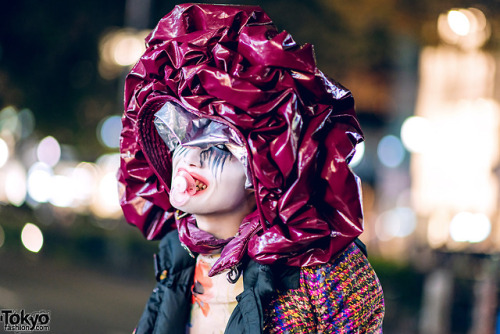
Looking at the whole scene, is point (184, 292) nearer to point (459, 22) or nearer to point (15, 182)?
point (459, 22)

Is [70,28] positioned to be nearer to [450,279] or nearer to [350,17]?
[350,17]

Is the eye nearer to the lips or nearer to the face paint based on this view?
the face paint

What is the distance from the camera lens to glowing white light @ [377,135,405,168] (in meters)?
23.0

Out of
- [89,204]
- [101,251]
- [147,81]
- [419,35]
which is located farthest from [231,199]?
[89,204]

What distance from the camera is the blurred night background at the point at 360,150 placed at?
398 inches

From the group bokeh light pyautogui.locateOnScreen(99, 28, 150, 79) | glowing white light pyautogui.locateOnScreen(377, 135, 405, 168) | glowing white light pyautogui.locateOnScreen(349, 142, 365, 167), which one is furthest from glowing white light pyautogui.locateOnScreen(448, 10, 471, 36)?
glowing white light pyautogui.locateOnScreen(377, 135, 405, 168)

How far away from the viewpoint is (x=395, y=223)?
76.1 feet

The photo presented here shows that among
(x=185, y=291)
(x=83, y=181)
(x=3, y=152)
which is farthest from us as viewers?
(x=3, y=152)

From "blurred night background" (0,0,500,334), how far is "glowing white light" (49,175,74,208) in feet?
6.71

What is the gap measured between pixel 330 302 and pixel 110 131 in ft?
55.1

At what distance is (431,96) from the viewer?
1564cm

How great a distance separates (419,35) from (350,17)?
1.38 meters

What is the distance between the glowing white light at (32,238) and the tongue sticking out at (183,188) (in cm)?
1355

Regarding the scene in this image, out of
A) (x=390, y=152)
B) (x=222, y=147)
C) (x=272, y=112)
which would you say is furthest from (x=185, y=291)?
(x=390, y=152)
